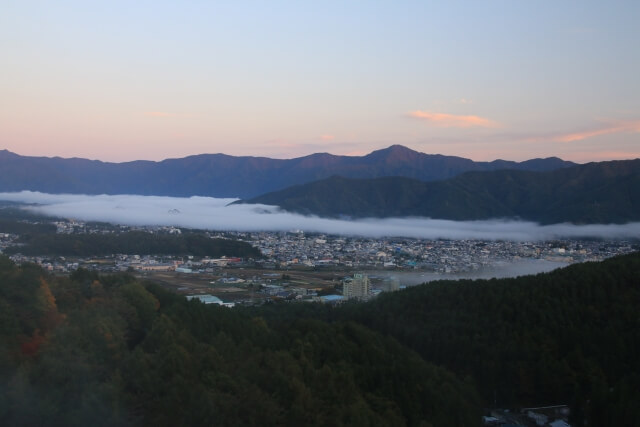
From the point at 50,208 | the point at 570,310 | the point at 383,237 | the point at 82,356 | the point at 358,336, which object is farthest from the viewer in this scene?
the point at 50,208

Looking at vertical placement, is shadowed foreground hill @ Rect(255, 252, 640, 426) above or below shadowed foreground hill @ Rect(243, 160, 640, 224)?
below

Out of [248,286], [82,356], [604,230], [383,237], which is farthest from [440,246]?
[82,356]

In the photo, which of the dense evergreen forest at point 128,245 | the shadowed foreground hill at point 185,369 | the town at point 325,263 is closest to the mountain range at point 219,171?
the town at point 325,263

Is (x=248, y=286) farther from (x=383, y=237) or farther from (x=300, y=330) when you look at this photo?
(x=383, y=237)

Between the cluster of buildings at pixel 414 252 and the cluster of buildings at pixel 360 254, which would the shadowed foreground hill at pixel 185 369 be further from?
the cluster of buildings at pixel 414 252

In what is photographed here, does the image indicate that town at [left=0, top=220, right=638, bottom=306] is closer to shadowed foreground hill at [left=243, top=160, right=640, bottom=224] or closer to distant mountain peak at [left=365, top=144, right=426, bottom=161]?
shadowed foreground hill at [left=243, top=160, right=640, bottom=224]

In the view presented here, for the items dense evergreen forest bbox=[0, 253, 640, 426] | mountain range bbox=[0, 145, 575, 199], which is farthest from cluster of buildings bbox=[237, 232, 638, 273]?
mountain range bbox=[0, 145, 575, 199]

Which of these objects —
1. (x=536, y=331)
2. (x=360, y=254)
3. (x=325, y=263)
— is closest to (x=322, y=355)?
(x=536, y=331)
